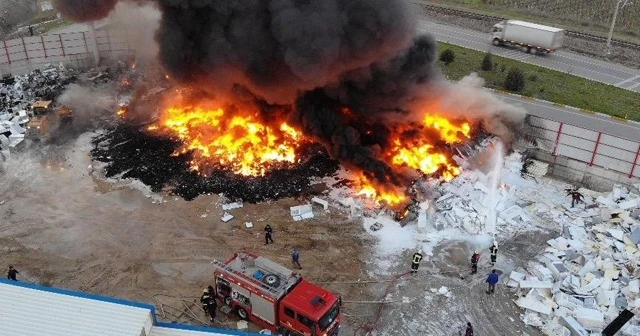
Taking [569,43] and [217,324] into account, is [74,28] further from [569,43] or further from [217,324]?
[569,43]

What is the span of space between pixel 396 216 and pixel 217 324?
29.6ft

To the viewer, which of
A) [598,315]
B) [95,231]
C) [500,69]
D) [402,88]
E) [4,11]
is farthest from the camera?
[4,11]

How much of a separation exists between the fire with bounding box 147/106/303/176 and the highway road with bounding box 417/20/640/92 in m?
17.5

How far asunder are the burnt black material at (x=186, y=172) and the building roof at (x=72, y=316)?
11312 mm

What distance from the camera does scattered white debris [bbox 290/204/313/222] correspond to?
80.9ft

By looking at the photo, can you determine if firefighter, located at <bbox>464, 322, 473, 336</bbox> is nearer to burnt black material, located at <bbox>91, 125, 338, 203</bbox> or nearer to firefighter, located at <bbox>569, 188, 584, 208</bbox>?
firefighter, located at <bbox>569, 188, 584, 208</bbox>

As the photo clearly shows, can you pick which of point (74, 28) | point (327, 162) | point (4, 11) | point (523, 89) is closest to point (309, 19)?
point (327, 162)

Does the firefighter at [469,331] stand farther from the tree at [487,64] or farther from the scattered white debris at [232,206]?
the tree at [487,64]

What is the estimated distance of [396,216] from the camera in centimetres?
2420

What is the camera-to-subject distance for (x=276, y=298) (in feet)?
58.1

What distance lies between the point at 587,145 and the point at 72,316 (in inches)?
947

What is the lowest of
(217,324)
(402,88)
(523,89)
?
(217,324)

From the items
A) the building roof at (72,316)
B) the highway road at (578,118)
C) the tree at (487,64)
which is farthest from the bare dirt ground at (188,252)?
the tree at (487,64)

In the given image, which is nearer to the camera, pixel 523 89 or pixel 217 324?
pixel 217 324
